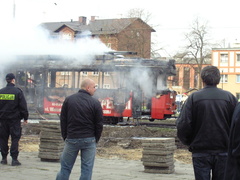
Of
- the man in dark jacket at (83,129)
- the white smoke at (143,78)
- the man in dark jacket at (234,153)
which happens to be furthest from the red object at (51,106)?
the man in dark jacket at (234,153)

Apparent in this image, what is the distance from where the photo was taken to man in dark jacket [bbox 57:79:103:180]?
21.5 feet

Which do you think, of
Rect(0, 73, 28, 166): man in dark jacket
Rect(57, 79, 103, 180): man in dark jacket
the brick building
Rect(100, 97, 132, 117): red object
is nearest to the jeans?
Rect(57, 79, 103, 180): man in dark jacket

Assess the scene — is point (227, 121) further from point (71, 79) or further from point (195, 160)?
point (71, 79)

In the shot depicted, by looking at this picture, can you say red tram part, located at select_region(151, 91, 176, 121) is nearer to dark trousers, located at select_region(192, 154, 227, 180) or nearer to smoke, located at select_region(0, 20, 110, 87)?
smoke, located at select_region(0, 20, 110, 87)

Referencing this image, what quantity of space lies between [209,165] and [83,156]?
2.10 metres

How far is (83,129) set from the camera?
6.58 m

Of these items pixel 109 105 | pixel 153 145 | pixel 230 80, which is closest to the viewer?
pixel 153 145

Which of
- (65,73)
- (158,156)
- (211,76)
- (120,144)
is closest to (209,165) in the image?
(211,76)

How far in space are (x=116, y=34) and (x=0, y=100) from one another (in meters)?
36.0

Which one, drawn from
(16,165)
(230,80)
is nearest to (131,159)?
(16,165)

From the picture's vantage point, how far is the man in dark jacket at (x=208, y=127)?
5133mm

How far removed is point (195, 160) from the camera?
521 cm

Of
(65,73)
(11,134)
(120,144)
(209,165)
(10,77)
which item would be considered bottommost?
(120,144)

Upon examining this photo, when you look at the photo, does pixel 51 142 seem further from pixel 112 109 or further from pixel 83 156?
pixel 112 109
